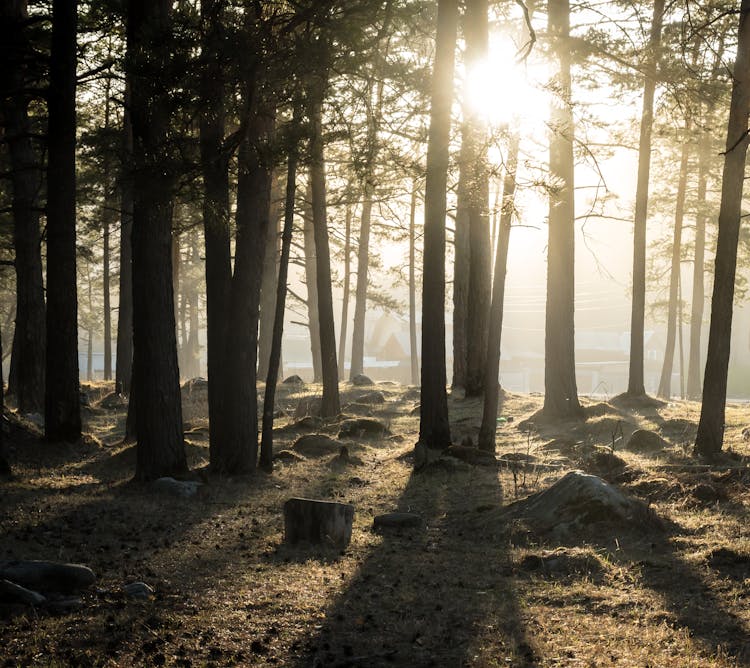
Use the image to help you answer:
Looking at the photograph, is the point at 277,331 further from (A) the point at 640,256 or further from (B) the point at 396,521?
(A) the point at 640,256

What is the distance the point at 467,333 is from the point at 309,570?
15.5 metres

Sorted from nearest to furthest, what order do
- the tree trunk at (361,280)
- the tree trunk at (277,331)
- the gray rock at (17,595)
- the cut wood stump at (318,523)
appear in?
the gray rock at (17,595), the cut wood stump at (318,523), the tree trunk at (277,331), the tree trunk at (361,280)

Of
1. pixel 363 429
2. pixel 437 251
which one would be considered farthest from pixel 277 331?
pixel 363 429

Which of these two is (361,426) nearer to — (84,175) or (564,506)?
(564,506)

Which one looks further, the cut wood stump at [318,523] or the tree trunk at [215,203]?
the tree trunk at [215,203]

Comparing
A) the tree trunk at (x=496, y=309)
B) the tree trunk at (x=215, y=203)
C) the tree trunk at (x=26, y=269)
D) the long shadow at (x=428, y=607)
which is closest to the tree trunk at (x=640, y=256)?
the tree trunk at (x=496, y=309)

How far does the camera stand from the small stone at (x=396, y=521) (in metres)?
9.75

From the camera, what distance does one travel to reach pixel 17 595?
6355 mm

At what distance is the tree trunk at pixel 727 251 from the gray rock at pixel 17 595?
31.0 ft

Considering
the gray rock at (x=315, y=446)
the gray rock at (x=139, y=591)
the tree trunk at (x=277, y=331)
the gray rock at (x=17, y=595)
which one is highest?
the tree trunk at (x=277, y=331)

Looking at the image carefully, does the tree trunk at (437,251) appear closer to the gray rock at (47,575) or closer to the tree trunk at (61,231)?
the tree trunk at (61,231)

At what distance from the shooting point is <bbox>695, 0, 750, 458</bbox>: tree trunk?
40.2 ft

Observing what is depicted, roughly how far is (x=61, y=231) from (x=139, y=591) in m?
8.95

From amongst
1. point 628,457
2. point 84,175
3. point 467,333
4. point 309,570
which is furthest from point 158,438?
point 84,175
